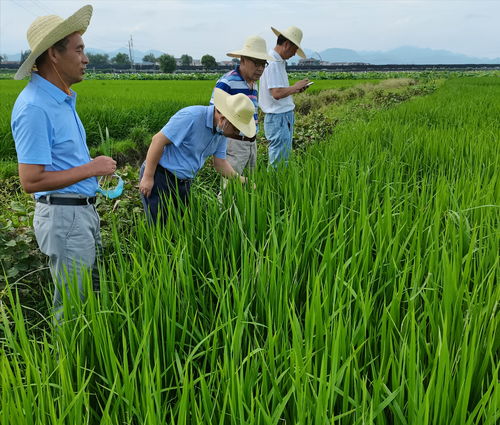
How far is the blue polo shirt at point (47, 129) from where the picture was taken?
1.72 metres

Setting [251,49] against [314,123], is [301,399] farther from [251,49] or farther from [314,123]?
[314,123]

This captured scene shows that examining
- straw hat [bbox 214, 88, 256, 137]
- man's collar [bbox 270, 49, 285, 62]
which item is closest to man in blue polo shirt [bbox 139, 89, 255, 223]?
straw hat [bbox 214, 88, 256, 137]

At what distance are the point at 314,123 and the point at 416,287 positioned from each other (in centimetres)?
748

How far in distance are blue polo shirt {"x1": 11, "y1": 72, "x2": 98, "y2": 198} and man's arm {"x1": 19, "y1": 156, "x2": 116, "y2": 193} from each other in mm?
36

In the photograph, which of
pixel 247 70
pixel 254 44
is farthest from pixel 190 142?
pixel 254 44

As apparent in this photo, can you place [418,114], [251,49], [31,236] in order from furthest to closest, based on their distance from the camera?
[418,114] < [251,49] < [31,236]

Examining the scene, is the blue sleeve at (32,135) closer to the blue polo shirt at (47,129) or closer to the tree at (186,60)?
the blue polo shirt at (47,129)

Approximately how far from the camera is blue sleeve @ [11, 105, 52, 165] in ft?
5.62

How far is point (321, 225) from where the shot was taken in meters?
1.94

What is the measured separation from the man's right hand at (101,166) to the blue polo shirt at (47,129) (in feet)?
0.44

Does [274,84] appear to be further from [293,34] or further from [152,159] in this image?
[152,159]

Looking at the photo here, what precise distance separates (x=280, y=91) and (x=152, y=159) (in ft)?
5.78

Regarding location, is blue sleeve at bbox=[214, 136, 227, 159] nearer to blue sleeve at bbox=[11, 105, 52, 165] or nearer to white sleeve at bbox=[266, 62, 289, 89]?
blue sleeve at bbox=[11, 105, 52, 165]

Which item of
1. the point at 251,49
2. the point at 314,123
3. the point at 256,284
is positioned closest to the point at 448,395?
the point at 256,284
